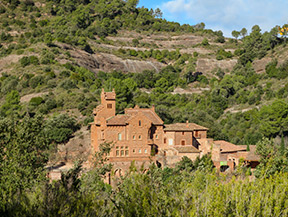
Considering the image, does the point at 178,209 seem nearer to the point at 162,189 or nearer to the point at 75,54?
the point at 162,189

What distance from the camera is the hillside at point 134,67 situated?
3078 inches

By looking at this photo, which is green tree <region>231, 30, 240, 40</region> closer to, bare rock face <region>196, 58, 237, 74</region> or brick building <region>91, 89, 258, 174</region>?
bare rock face <region>196, 58, 237, 74</region>

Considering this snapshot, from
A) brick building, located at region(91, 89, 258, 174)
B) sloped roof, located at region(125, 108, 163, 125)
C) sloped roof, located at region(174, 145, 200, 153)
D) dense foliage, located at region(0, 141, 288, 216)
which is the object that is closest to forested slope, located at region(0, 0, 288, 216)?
dense foliage, located at region(0, 141, 288, 216)

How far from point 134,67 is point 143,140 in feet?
290

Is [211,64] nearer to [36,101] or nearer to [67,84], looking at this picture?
[67,84]

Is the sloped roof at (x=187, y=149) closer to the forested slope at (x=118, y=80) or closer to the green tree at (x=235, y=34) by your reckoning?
the forested slope at (x=118, y=80)

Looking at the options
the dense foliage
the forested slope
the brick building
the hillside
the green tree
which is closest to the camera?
the dense foliage

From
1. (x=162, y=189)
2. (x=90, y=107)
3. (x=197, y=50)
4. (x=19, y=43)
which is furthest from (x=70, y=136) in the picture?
(x=197, y=50)

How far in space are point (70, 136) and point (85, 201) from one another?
53.2m

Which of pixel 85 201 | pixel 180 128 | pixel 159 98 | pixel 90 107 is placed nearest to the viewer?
pixel 85 201

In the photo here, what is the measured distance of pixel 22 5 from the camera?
516 feet

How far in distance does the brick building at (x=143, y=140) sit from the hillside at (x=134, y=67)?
641 inches

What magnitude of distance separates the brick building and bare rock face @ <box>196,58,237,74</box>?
267 feet

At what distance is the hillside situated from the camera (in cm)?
7819
